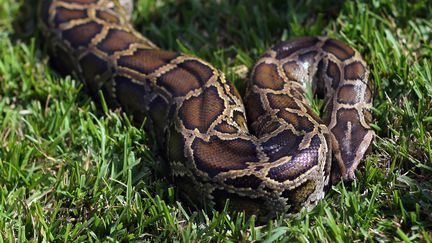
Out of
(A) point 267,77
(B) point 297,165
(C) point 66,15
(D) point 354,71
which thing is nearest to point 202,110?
(A) point 267,77

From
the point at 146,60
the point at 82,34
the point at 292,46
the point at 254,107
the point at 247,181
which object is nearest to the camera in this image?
the point at 247,181

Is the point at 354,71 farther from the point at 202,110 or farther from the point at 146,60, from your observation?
the point at 146,60

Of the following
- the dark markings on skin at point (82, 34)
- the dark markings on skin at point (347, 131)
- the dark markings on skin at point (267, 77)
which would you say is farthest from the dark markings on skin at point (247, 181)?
the dark markings on skin at point (82, 34)

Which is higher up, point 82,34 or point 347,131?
point 82,34

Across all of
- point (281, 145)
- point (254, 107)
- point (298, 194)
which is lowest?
point (298, 194)

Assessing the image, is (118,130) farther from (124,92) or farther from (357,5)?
(357,5)
